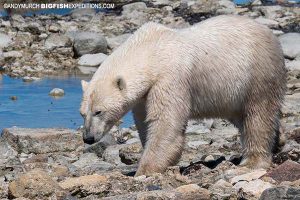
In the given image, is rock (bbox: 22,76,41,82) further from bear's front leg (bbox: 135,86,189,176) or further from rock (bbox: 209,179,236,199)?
rock (bbox: 209,179,236,199)

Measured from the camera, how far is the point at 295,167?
8227 mm

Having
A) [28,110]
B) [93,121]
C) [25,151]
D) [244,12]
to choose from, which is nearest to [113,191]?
[93,121]

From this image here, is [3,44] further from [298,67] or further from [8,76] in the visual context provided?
[298,67]

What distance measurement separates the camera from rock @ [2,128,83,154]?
12.5m

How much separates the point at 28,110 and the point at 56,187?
9.28 metres

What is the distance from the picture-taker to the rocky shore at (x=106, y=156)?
7.77m

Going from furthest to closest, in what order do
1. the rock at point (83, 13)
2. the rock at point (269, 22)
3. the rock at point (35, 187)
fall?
the rock at point (83, 13), the rock at point (269, 22), the rock at point (35, 187)

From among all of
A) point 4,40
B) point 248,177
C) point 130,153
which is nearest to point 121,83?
point 248,177

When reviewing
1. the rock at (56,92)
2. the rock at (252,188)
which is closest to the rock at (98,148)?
the rock at (252,188)

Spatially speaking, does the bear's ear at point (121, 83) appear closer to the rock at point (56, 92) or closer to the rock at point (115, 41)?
the rock at point (56, 92)

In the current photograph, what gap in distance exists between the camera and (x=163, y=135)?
360 inches

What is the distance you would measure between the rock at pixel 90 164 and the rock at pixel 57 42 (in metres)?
12.8

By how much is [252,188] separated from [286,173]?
65 cm

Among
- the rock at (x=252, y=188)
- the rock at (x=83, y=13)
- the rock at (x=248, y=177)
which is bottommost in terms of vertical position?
the rock at (x=83, y=13)
